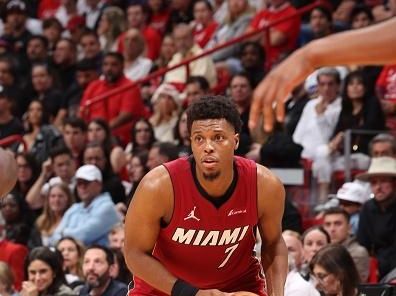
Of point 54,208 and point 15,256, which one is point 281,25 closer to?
point 54,208

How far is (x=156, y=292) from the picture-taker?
19.2 feet

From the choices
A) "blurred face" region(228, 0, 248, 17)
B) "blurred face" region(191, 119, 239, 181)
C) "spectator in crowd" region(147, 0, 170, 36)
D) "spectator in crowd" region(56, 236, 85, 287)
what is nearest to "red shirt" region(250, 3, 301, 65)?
"blurred face" region(228, 0, 248, 17)

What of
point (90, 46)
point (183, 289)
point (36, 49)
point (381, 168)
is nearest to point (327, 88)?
point (381, 168)

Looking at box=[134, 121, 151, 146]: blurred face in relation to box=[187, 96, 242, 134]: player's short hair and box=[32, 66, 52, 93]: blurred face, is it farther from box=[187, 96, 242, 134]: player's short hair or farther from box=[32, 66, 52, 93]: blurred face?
box=[187, 96, 242, 134]: player's short hair

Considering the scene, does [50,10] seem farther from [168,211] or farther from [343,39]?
[343,39]

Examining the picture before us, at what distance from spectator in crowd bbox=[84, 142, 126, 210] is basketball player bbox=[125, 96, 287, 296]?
5069mm

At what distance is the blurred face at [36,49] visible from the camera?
15.1 metres

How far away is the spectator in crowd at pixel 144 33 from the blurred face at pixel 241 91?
3.29 metres

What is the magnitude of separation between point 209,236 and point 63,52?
9.39m

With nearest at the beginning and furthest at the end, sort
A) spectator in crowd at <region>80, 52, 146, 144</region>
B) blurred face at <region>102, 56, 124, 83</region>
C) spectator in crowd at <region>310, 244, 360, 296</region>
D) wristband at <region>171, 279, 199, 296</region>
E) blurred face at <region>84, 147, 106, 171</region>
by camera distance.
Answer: wristband at <region>171, 279, 199, 296</region>
spectator in crowd at <region>310, 244, 360, 296</region>
blurred face at <region>84, 147, 106, 171</region>
spectator in crowd at <region>80, 52, 146, 144</region>
blurred face at <region>102, 56, 124, 83</region>

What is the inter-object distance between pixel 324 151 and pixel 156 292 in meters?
4.82

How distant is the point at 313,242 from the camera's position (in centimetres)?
843

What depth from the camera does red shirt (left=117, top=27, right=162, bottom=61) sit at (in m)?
14.6

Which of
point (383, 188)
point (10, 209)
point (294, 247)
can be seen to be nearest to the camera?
point (294, 247)
